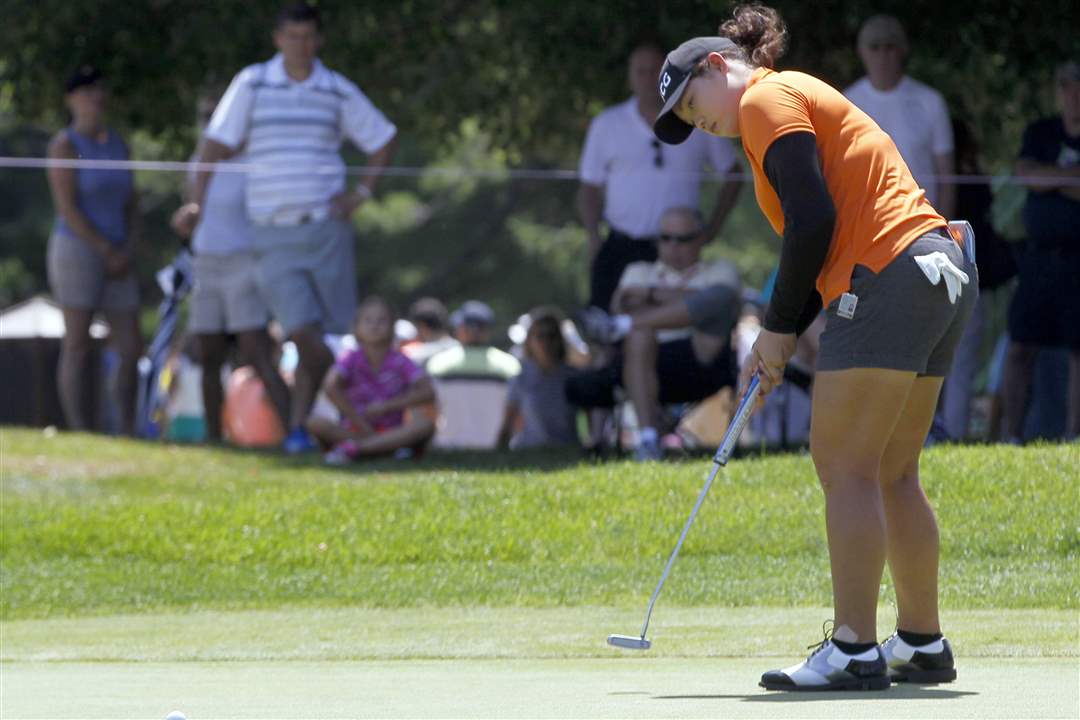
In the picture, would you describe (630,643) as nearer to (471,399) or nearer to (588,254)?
(588,254)

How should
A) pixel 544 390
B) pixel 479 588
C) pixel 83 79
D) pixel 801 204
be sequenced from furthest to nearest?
pixel 544 390, pixel 83 79, pixel 479 588, pixel 801 204

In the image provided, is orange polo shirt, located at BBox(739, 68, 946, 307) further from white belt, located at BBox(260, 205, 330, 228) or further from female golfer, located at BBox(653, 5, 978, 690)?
white belt, located at BBox(260, 205, 330, 228)

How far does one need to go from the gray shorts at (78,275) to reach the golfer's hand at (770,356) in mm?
8298

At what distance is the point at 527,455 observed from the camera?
11984 mm

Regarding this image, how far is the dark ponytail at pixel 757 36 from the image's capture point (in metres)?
5.32

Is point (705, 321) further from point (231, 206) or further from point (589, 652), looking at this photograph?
point (589, 652)

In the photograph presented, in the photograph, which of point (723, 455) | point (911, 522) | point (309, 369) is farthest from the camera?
point (309, 369)

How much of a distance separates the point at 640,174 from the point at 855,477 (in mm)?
6666

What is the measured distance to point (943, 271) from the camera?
5.04m

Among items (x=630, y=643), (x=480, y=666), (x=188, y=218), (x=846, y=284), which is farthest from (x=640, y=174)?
(x=846, y=284)

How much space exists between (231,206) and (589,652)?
277 inches

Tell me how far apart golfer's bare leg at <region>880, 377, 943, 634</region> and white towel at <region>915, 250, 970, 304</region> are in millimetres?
336

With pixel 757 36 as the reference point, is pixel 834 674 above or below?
below

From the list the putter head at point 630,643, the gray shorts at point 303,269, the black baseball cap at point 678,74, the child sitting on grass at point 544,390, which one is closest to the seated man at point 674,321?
the gray shorts at point 303,269
